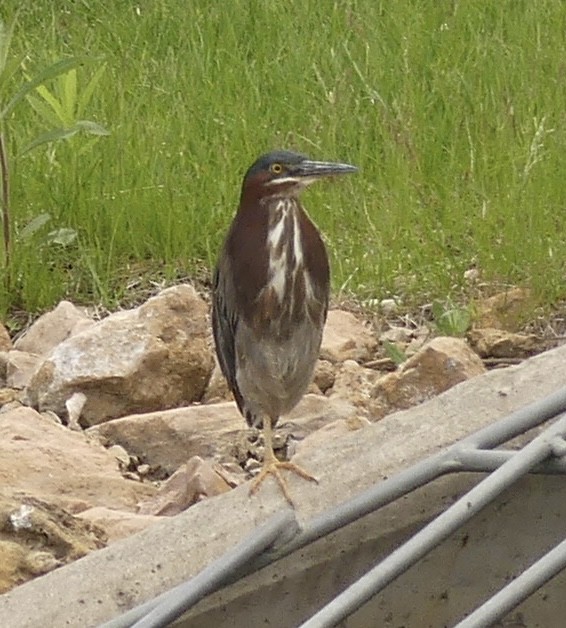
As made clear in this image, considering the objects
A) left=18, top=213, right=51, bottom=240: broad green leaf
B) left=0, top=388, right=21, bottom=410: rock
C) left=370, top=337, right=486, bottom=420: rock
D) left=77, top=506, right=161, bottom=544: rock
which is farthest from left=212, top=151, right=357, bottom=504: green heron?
left=18, top=213, right=51, bottom=240: broad green leaf

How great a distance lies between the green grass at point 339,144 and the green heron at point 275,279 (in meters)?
1.30

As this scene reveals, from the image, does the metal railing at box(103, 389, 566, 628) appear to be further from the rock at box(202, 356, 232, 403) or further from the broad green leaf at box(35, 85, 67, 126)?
the broad green leaf at box(35, 85, 67, 126)

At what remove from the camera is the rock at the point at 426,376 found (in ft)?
13.3

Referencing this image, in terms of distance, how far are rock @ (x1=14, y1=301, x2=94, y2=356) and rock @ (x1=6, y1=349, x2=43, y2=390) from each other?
0.09 meters

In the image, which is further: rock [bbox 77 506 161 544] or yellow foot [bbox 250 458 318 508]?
rock [bbox 77 506 161 544]

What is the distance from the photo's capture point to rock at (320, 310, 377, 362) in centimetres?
459

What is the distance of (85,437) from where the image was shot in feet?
13.5

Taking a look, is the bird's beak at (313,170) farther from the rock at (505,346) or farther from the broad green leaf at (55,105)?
the broad green leaf at (55,105)

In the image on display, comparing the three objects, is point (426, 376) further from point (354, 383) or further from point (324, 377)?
point (324, 377)

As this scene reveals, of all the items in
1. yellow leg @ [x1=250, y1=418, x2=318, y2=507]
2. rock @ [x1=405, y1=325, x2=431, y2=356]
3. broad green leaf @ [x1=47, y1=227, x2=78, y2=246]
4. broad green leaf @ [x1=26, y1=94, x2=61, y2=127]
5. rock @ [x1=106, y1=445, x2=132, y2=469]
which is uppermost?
yellow leg @ [x1=250, y1=418, x2=318, y2=507]

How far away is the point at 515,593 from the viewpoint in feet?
6.19

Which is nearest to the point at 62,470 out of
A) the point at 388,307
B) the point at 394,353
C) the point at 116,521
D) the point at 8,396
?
the point at 116,521

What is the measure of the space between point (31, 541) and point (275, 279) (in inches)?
34.2

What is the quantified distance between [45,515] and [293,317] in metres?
0.83
